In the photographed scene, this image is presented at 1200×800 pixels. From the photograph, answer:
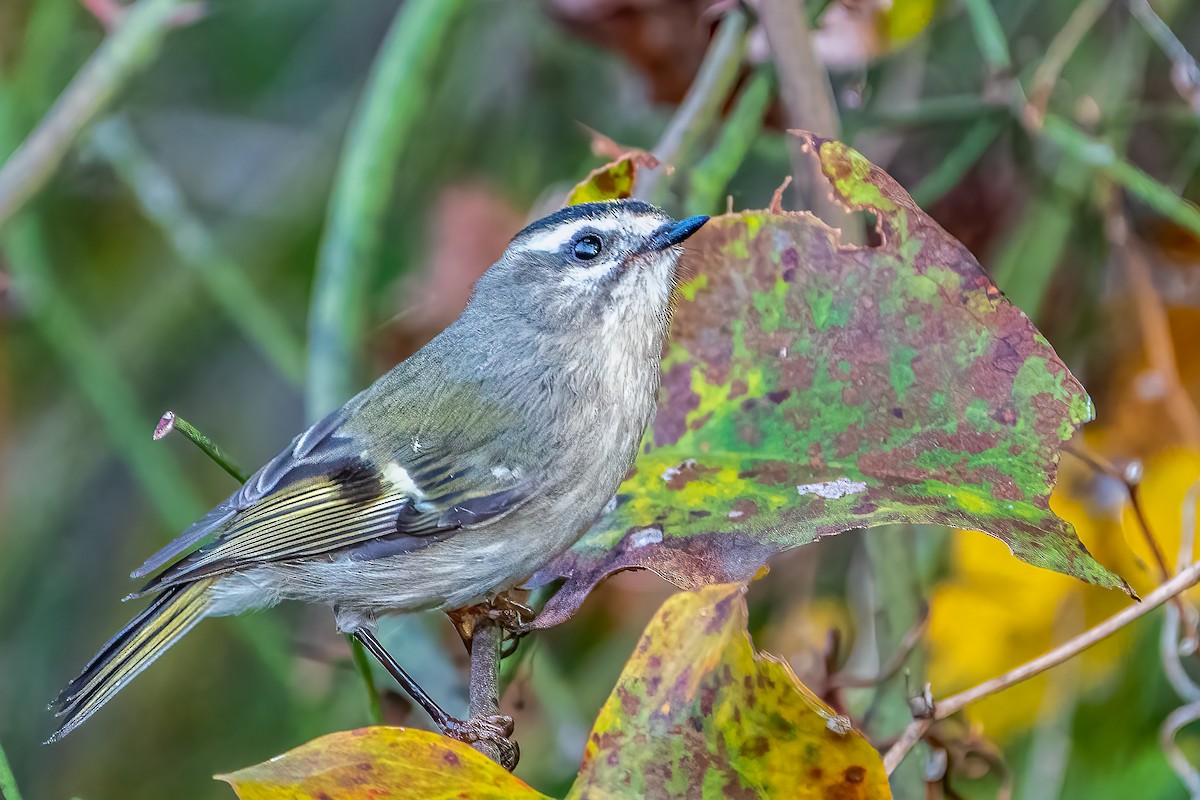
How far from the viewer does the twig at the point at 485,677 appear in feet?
5.11

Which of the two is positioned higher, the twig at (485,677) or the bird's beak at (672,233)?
the bird's beak at (672,233)

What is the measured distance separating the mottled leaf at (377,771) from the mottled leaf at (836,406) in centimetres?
23

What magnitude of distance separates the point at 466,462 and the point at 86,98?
1185mm

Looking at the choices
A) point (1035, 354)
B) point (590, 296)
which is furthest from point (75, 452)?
point (1035, 354)

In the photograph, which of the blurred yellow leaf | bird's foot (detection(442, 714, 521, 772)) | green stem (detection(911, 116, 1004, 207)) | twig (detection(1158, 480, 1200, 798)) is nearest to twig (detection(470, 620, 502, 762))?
A: bird's foot (detection(442, 714, 521, 772))

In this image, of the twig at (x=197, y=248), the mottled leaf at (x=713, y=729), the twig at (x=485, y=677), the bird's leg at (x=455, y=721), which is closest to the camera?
the mottled leaf at (x=713, y=729)

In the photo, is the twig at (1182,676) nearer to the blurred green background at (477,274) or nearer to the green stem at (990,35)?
the blurred green background at (477,274)

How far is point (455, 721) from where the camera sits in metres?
1.85

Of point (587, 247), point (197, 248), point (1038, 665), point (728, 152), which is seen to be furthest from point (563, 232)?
point (197, 248)

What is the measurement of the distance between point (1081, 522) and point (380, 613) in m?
1.41

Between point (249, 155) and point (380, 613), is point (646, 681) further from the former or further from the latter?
point (249, 155)

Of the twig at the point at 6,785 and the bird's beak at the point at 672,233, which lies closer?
the twig at the point at 6,785

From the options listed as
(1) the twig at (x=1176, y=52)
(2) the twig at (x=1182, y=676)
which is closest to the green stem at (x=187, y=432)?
(2) the twig at (x=1182, y=676)

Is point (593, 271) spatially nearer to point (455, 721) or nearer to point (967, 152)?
point (455, 721)
